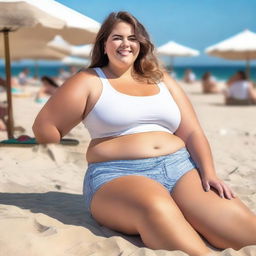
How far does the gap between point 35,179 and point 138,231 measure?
6.81ft

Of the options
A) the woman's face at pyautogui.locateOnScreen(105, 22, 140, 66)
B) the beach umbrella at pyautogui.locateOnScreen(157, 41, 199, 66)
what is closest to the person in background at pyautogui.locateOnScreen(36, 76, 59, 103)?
the woman's face at pyautogui.locateOnScreen(105, 22, 140, 66)

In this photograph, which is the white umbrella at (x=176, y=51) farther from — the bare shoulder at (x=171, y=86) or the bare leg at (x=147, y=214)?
the bare leg at (x=147, y=214)

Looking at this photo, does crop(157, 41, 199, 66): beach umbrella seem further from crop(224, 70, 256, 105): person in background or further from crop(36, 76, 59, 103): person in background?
crop(36, 76, 59, 103): person in background

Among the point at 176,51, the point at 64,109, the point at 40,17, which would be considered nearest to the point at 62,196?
the point at 64,109

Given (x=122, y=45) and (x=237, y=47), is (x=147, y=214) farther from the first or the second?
(x=237, y=47)

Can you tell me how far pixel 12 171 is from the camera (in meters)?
4.73

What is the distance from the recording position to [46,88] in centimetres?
1258

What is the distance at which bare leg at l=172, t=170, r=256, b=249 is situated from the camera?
265 cm

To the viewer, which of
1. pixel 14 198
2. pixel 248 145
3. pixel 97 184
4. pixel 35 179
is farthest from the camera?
pixel 248 145

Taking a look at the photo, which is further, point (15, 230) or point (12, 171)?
point (12, 171)

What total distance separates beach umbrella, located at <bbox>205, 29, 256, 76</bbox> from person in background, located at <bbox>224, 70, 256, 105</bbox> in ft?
7.91

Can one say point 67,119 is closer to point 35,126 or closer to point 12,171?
point 35,126

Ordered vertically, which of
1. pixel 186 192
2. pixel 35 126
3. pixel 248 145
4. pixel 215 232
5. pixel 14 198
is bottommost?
pixel 248 145

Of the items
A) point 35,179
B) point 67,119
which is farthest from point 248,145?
point 67,119
